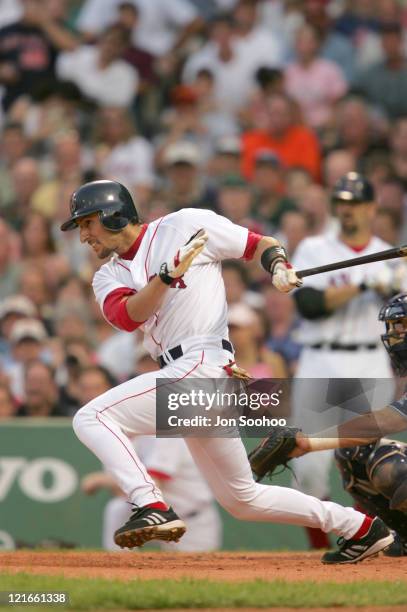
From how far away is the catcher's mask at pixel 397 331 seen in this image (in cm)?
643

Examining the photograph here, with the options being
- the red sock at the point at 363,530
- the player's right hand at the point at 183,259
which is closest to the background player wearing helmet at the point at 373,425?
the red sock at the point at 363,530

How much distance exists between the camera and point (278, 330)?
10.5 m

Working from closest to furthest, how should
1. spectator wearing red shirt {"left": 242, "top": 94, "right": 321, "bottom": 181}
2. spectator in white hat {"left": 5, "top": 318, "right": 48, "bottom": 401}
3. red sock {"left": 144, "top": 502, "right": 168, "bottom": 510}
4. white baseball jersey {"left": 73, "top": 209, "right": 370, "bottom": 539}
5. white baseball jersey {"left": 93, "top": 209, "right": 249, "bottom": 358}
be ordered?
red sock {"left": 144, "top": 502, "right": 168, "bottom": 510} → white baseball jersey {"left": 73, "top": 209, "right": 370, "bottom": 539} → white baseball jersey {"left": 93, "top": 209, "right": 249, "bottom": 358} → spectator in white hat {"left": 5, "top": 318, "right": 48, "bottom": 401} → spectator wearing red shirt {"left": 242, "top": 94, "right": 321, "bottom": 181}

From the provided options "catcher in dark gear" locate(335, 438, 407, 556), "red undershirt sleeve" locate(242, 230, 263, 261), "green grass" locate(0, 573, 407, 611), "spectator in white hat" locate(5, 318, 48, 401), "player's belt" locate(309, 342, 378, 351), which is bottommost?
"green grass" locate(0, 573, 407, 611)

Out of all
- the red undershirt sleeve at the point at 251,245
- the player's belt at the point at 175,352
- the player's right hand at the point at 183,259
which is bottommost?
the player's belt at the point at 175,352

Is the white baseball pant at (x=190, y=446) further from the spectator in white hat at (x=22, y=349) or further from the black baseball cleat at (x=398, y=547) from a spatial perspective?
the spectator in white hat at (x=22, y=349)

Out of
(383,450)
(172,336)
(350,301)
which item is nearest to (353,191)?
(350,301)

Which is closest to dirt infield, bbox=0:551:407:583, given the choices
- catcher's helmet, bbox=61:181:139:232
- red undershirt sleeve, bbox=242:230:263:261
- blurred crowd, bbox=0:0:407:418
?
red undershirt sleeve, bbox=242:230:263:261

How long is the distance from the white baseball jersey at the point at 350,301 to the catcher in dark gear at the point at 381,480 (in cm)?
164

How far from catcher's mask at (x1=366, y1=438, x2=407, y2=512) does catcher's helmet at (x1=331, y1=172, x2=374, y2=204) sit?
2.14 metres

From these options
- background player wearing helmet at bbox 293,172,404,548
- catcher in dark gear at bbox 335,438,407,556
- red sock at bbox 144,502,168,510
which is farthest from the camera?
background player wearing helmet at bbox 293,172,404,548

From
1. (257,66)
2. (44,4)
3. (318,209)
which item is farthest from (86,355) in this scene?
(44,4)

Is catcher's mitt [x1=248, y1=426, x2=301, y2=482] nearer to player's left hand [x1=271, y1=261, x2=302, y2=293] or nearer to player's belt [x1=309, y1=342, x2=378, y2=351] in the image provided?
player's left hand [x1=271, y1=261, x2=302, y2=293]

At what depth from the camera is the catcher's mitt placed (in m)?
6.35
